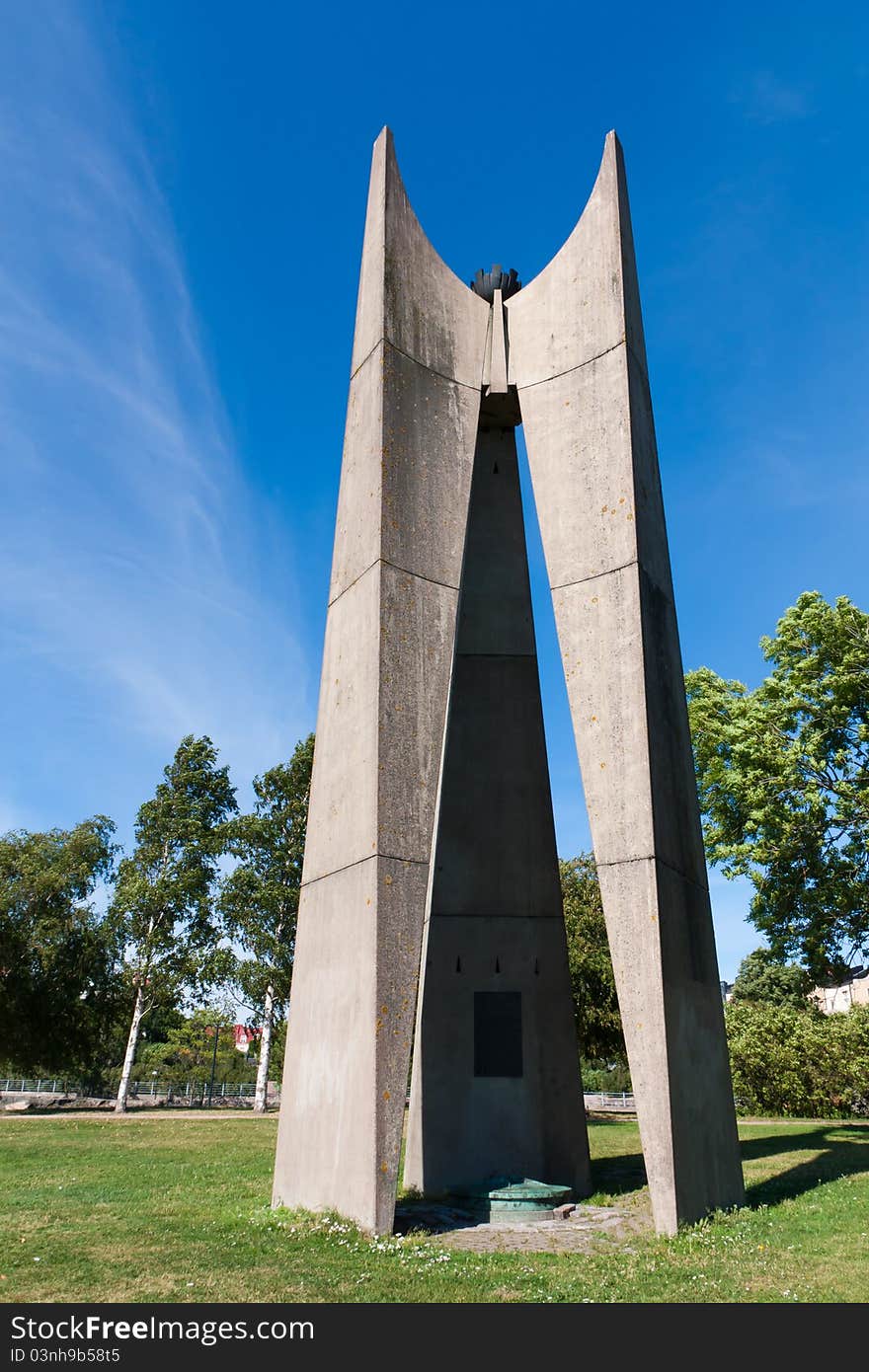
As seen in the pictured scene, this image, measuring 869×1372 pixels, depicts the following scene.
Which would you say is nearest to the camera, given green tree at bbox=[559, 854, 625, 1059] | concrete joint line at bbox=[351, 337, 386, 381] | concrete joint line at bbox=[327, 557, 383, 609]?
concrete joint line at bbox=[327, 557, 383, 609]

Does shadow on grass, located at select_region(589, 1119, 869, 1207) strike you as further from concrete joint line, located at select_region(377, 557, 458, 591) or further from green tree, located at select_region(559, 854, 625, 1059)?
green tree, located at select_region(559, 854, 625, 1059)

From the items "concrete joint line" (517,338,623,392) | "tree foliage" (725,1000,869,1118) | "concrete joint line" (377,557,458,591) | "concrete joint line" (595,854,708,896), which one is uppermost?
"concrete joint line" (517,338,623,392)

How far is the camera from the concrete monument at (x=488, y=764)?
7.11 m

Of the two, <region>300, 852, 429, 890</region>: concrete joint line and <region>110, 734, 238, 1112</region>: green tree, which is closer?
<region>300, 852, 429, 890</region>: concrete joint line

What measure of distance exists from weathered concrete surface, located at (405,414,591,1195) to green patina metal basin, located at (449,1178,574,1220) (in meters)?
0.60

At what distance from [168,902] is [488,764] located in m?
19.4

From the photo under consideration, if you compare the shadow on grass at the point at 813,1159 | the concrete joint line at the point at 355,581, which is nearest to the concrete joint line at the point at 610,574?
the concrete joint line at the point at 355,581

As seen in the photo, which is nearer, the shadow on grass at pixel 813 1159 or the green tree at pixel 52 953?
the shadow on grass at pixel 813 1159

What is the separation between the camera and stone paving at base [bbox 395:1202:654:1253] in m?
6.53

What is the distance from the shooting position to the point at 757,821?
1627 centimetres

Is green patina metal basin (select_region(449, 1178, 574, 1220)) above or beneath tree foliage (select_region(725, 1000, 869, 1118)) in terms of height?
beneath

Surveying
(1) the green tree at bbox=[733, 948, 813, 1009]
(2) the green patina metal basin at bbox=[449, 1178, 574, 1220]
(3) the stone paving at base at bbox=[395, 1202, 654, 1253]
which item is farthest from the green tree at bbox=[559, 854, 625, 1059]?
(1) the green tree at bbox=[733, 948, 813, 1009]

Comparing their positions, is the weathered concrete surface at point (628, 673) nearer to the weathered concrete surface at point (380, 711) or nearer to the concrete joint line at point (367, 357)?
the weathered concrete surface at point (380, 711)

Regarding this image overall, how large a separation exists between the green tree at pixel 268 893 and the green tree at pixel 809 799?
12.7m
